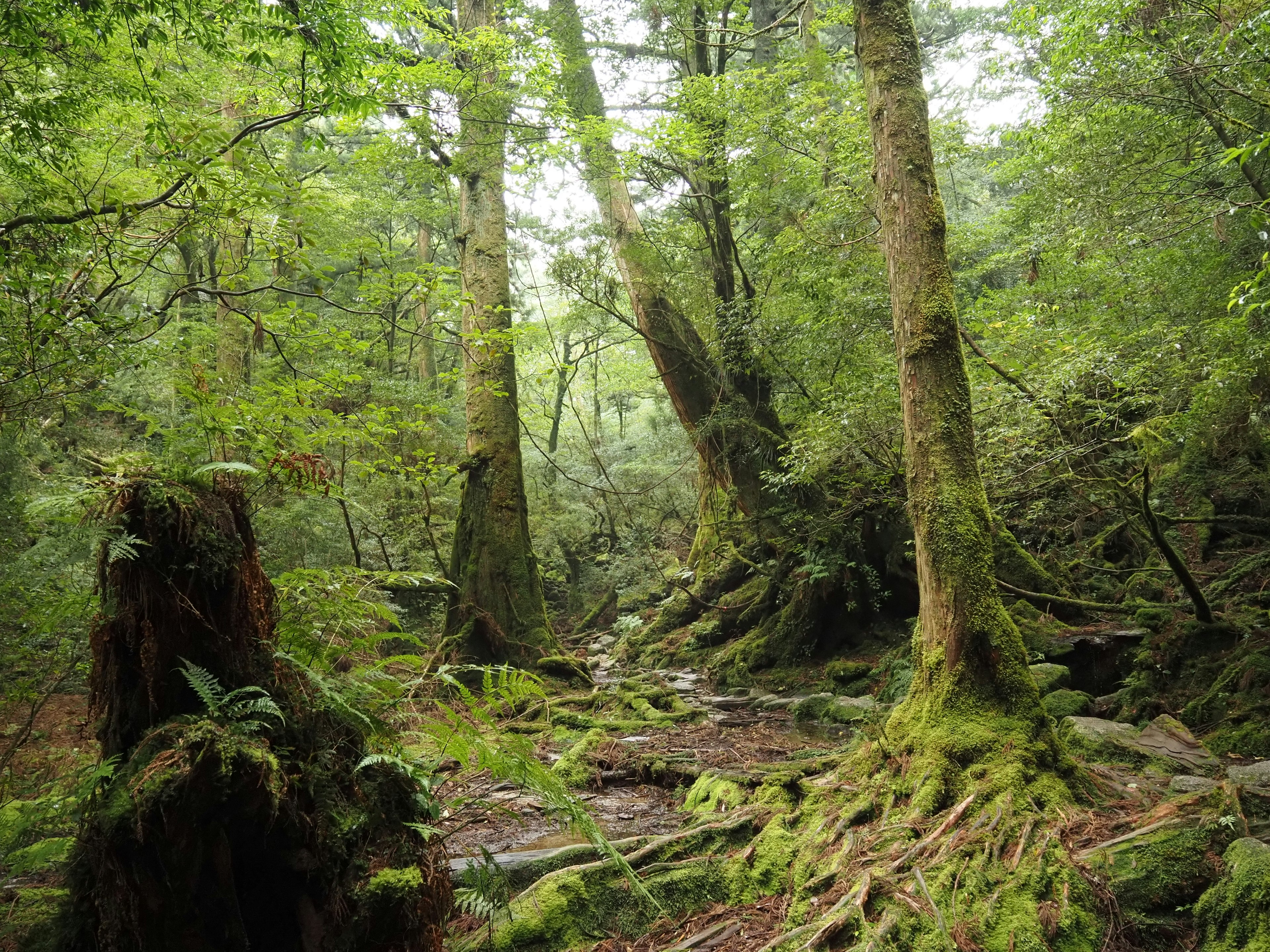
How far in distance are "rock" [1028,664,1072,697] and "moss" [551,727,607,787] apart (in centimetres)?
420

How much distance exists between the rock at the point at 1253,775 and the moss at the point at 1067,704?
7.02ft

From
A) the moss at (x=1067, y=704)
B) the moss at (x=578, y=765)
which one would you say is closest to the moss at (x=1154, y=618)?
the moss at (x=1067, y=704)

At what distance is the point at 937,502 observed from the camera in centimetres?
508

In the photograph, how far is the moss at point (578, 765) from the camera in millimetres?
6480

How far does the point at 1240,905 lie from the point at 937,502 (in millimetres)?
2705

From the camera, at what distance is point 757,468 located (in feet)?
42.4

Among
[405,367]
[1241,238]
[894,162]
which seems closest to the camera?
[894,162]

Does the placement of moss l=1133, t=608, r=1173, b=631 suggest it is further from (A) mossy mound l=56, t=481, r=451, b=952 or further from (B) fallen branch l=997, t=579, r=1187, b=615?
(A) mossy mound l=56, t=481, r=451, b=952

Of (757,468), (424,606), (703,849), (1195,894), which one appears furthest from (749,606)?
(1195,894)

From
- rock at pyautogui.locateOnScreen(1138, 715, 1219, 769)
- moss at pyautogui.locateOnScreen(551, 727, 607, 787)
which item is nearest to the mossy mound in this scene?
moss at pyautogui.locateOnScreen(551, 727, 607, 787)

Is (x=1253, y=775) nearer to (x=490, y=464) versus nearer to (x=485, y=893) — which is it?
(x=485, y=893)

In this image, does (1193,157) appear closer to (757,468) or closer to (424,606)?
(757,468)

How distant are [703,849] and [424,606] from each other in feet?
34.0

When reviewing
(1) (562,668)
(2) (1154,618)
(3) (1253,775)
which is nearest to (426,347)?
(1) (562,668)
